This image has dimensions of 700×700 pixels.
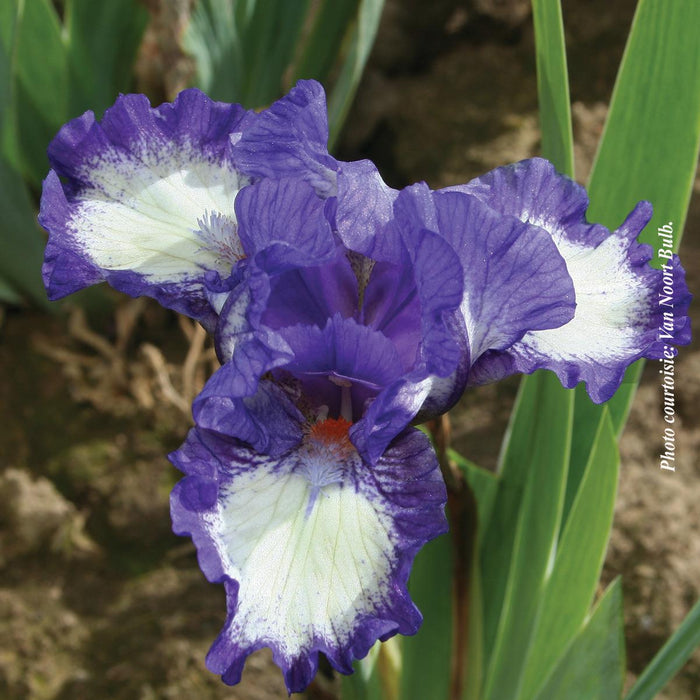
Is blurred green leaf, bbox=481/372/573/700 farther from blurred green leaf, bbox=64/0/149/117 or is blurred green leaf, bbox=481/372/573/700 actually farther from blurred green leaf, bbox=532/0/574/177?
blurred green leaf, bbox=64/0/149/117

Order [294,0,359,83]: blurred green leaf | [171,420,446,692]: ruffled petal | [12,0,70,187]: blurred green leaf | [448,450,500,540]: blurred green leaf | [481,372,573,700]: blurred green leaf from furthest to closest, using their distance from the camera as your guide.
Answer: [294,0,359,83]: blurred green leaf < [12,0,70,187]: blurred green leaf < [448,450,500,540]: blurred green leaf < [481,372,573,700]: blurred green leaf < [171,420,446,692]: ruffled petal

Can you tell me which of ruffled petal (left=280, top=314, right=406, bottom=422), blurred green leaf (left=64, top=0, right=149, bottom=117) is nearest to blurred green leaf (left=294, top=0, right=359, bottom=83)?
blurred green leaf (left=64, top=0, right=149, bottom=117)

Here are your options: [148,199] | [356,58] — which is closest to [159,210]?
[148,199]

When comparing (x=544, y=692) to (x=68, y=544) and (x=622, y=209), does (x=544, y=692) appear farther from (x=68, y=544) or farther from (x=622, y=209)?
(x=68, y=544)

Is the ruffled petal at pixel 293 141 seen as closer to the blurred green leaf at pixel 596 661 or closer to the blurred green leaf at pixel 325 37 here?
the blurred green leaf at pixel 596 661

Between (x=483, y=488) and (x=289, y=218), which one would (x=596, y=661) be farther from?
(x=289, y=218)

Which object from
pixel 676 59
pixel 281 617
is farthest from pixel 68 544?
pixel 676 59
